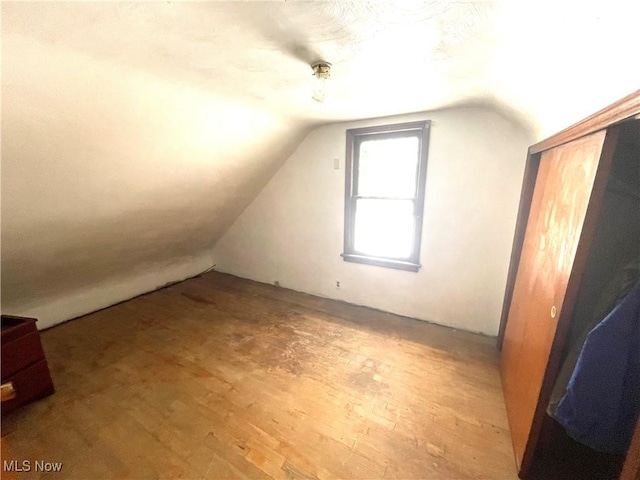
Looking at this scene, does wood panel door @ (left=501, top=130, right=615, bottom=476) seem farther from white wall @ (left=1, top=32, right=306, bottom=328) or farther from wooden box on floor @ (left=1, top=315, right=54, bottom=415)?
wooden box on floor @ (left=1, top=315, right=54, bottom=415)

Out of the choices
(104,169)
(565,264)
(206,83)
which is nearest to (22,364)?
(104,169)

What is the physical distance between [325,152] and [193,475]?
285cm

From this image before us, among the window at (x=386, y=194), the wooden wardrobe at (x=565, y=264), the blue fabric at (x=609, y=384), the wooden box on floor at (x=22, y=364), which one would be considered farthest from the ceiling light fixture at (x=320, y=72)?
the wooden box on floor at (x=22, y=364)

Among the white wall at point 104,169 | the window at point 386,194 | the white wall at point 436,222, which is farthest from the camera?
the window at point 386,194

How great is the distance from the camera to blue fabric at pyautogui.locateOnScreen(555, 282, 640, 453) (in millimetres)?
910

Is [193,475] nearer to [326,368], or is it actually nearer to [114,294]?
[326,368]

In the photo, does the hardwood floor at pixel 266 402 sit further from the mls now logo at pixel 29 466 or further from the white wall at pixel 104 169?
the white wall at pixel 104 169

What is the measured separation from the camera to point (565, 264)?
1143 millimetres

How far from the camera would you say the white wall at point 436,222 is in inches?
88.8

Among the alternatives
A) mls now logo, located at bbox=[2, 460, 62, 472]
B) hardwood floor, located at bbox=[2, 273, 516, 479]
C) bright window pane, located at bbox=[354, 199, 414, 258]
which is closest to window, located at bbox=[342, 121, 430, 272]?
bright window pane, located at bbox=[354, 199, 414, 258]

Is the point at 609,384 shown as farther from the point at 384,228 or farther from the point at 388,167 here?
the point at 388,167

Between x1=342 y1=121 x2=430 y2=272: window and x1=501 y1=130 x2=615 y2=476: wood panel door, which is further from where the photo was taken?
x1=342 y1=121 x2=430 y2=272: window

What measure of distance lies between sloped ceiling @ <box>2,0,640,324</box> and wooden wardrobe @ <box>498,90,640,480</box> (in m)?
0.15

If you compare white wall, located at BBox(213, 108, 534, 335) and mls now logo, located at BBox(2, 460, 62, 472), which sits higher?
white wall, located at BBox(213, 108, 534, 335)
